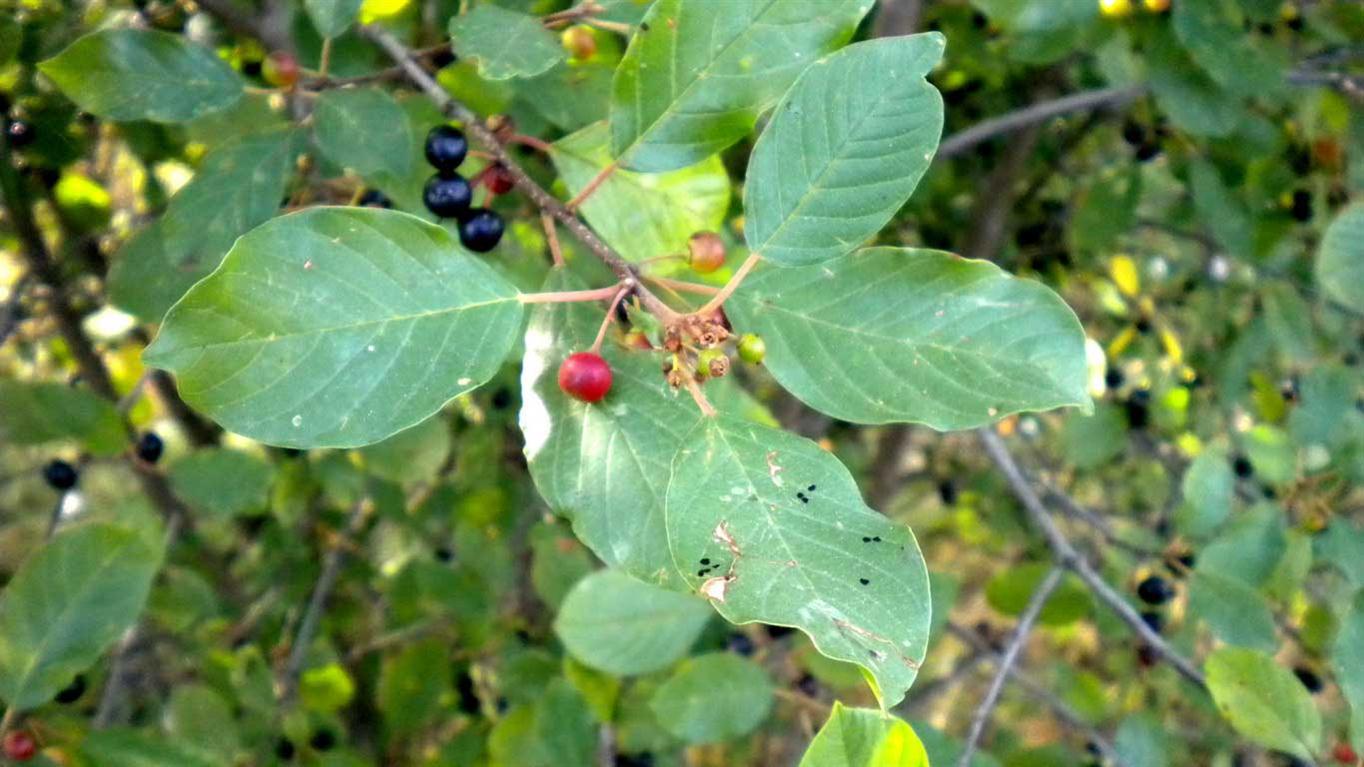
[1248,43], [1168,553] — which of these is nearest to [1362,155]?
[1248,43]

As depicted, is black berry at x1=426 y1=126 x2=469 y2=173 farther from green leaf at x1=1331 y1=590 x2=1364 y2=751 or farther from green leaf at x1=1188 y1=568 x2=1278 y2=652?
green leaf at x1=1188 y1=568 x2=1278 y2=652

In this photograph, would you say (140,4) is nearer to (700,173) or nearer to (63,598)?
(63,598)

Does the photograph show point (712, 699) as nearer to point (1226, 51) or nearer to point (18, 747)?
point (18, 747)

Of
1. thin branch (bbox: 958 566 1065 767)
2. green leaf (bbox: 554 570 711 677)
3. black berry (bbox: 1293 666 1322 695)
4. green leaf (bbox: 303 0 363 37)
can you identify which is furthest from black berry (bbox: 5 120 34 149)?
black berry (bbox: 1293 666 1322 695)

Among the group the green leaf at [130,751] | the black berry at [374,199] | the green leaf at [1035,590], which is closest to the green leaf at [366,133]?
the black berry at [374,199]

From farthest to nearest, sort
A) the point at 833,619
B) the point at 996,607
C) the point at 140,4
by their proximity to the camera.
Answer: the point at 996,607
the point at 140,4
the point at 833,619

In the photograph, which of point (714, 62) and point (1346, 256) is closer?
point (714, 62)

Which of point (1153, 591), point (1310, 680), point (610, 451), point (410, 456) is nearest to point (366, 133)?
point (610, 451)
